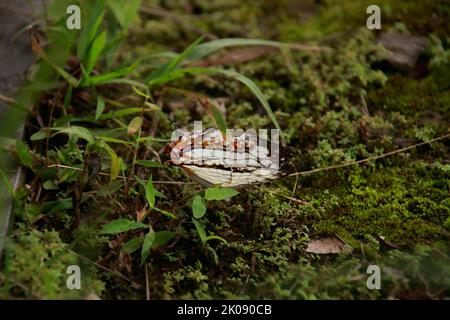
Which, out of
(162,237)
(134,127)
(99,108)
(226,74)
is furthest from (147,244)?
(226,74)

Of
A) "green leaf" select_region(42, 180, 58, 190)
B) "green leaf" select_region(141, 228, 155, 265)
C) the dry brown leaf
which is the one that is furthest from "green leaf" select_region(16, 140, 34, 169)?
the dry brown leaf

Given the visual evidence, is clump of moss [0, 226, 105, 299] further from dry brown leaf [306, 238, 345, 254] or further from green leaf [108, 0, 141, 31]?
green leaf [108, 0, 141, 31]

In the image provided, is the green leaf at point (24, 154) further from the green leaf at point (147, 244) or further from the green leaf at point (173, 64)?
the green leaf at point (173, 64)

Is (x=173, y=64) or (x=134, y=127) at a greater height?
(x=173, y=64)

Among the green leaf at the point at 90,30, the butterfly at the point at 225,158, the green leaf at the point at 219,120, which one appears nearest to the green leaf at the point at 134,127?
the butterfly at the point at 225,158

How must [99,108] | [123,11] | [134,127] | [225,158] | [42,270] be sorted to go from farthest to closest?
[123,11]
[99,108]
[225,158]
[134,127]
[42,270]

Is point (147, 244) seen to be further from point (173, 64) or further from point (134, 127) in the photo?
point (173, 64)
